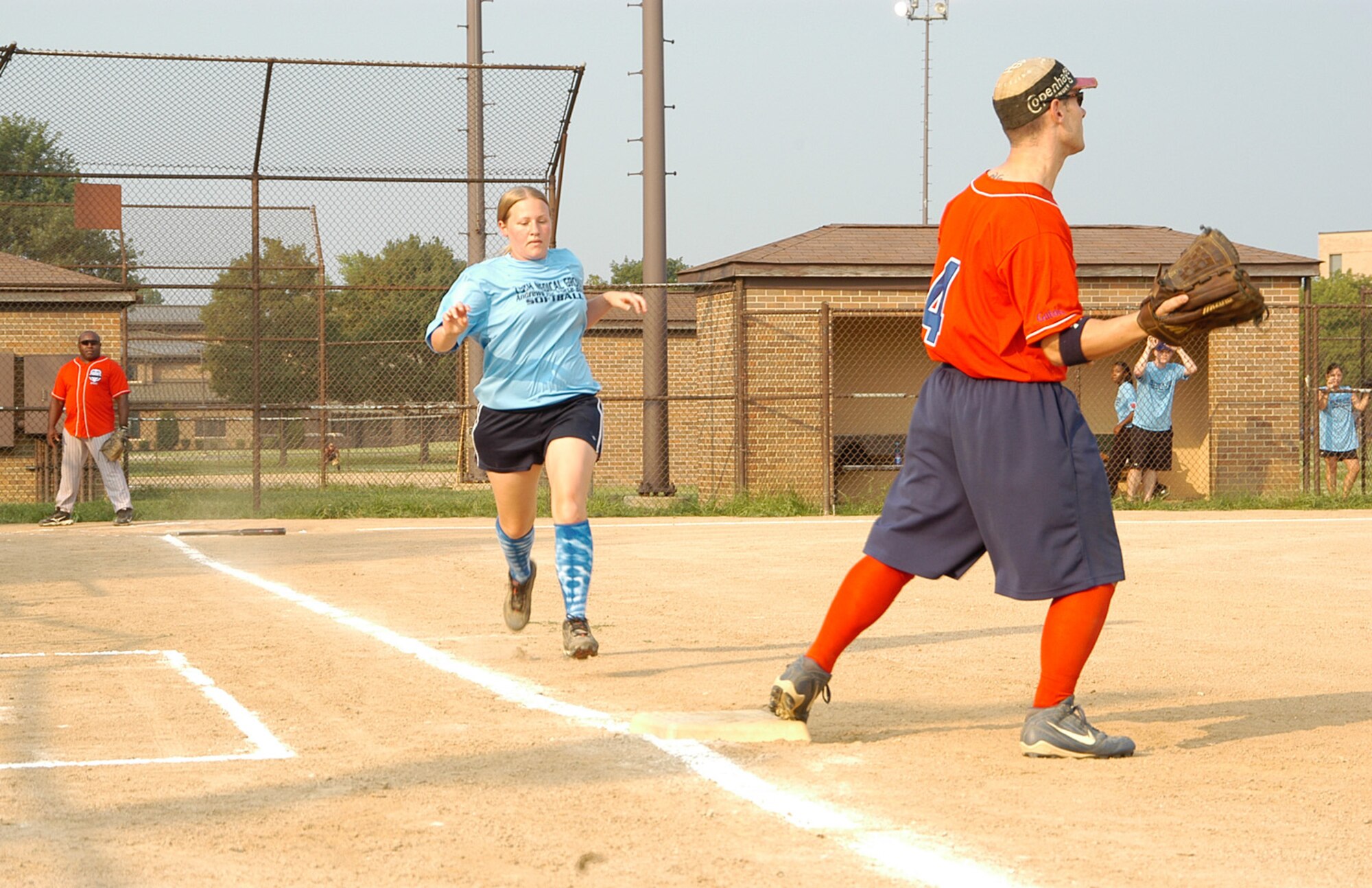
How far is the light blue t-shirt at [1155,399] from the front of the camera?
1741 cm

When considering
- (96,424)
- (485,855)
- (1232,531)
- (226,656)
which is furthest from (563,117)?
(485,855)

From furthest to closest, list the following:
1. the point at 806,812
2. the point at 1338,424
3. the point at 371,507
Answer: the point at 1338,424, the point at 371,507, the point at 806,812

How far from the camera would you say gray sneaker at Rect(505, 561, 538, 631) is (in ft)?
22.8

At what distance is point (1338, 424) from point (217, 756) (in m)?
17.5

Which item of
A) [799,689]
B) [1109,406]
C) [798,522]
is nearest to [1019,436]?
[799,689]

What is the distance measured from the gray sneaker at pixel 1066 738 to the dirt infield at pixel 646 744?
0.13 feet

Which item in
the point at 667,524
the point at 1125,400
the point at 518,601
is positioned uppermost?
the point at 1125,400

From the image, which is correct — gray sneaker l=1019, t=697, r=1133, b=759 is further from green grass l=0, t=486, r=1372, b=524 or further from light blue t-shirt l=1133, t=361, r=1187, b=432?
light blue t-shirt l=1133, t=361, r=1187, b=432

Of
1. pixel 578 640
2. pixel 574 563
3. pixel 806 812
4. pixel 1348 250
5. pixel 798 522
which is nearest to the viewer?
pixel 806 812

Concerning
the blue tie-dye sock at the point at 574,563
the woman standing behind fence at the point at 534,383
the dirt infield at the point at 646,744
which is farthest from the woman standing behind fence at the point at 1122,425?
the blue tie-dye sock at the point at 574,563

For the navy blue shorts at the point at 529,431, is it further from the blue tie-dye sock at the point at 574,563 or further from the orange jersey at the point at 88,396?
the orange jersey at the point at 88,396

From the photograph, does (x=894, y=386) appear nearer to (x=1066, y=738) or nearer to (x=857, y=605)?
(x=857, y=605)

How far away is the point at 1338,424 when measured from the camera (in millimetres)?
19391

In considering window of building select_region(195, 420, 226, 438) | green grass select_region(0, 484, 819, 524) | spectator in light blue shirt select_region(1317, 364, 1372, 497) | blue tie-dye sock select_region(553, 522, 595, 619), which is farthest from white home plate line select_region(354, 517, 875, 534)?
window of building select_region(195, 420, 226, 438)
